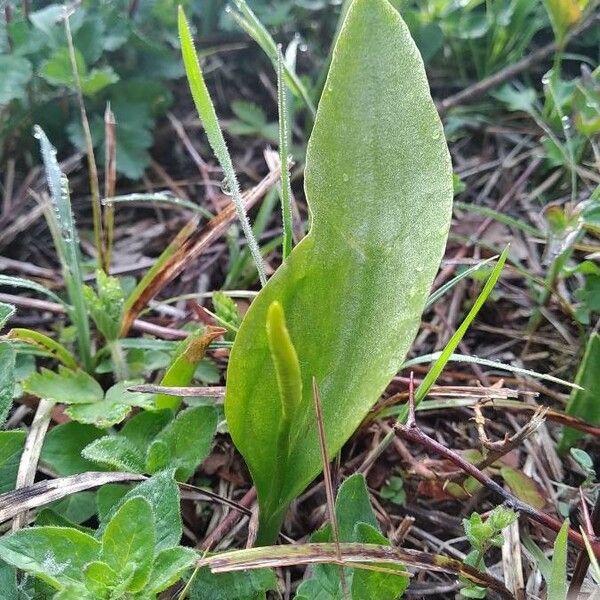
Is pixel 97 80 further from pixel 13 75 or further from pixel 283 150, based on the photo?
pixel 283 150

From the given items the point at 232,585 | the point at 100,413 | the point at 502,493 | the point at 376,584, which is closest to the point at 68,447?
the point at 100,413

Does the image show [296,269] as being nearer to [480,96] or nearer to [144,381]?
[144,381]

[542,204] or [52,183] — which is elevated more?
[52,183]

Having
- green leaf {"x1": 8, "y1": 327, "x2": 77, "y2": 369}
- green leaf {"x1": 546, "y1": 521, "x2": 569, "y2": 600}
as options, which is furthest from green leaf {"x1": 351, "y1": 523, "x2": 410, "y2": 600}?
green leaf {"x1": 8, "y1": 327, "x2": 77, "y2": 369}

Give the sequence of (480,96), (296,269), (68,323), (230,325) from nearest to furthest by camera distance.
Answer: (296,269)
(230,325)
(68,323)
(480,96)

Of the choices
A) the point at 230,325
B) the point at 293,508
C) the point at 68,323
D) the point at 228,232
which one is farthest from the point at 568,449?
the point at 68,323
